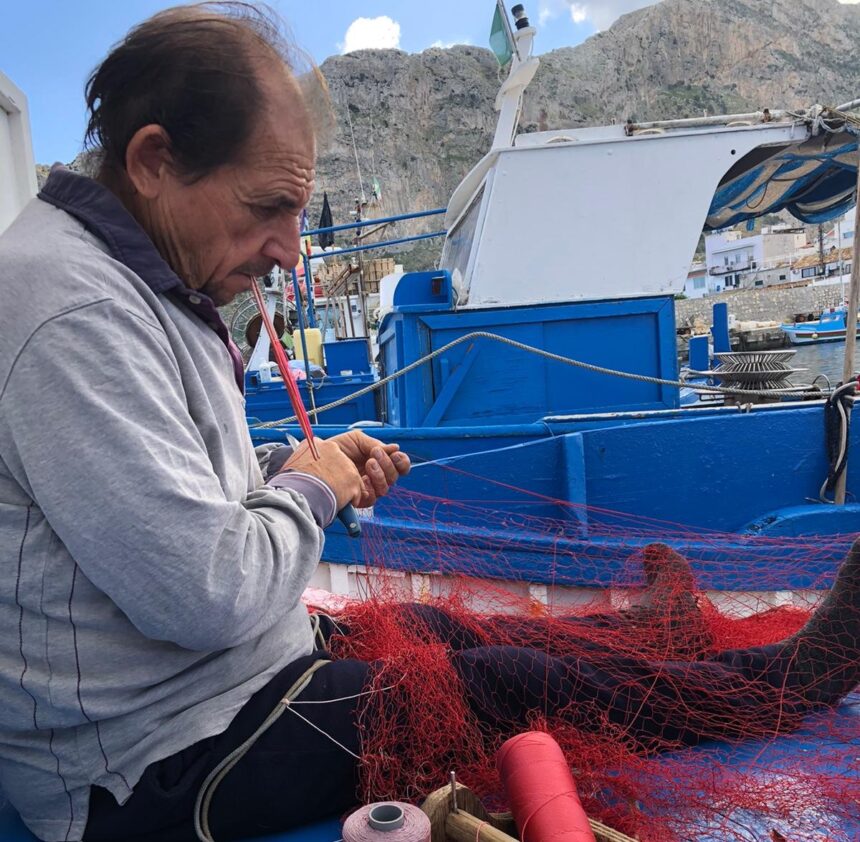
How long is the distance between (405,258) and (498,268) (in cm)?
7132

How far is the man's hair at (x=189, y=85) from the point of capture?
1174 mm

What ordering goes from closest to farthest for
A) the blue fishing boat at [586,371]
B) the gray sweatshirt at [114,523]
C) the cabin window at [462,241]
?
1. the gray sweatshirt at [114,523]
2. the blue fishing boat at [586,371]
3. the cabin window at [462,241]

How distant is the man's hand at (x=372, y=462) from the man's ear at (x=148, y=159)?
580 mm

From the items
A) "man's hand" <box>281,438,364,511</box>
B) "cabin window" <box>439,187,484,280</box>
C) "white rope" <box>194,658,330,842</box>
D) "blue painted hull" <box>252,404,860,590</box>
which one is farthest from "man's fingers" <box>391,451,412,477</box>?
"cabin window" <box>439,187,484,280</box>

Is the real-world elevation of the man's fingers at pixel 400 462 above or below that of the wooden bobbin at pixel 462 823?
above

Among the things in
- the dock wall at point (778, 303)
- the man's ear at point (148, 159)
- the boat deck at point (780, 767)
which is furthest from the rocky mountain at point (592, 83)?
the man's ear at point (148, 159)

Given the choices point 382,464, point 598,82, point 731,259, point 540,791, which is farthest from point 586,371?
point 598,82

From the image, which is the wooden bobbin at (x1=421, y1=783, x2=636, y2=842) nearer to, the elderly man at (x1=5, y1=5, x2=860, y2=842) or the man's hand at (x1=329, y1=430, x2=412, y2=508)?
the elderly man at (x1=5, y1=5, x2=860, y2=842)

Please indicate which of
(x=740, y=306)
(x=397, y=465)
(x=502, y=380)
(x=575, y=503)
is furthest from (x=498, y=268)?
(x=740, y=306)

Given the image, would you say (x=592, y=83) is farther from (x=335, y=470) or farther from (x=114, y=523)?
(x=114, y=523)

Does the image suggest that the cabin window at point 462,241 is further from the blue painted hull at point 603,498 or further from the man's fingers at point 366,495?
the man's fingers at point 366,495

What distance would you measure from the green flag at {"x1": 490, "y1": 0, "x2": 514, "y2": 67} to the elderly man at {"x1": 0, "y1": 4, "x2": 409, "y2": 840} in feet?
15.7

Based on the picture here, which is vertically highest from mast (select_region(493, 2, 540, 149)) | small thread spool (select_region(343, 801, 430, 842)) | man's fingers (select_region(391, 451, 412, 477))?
mast (select_region(493, 2, 540, 149))

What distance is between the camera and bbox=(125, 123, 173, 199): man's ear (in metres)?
1.19
